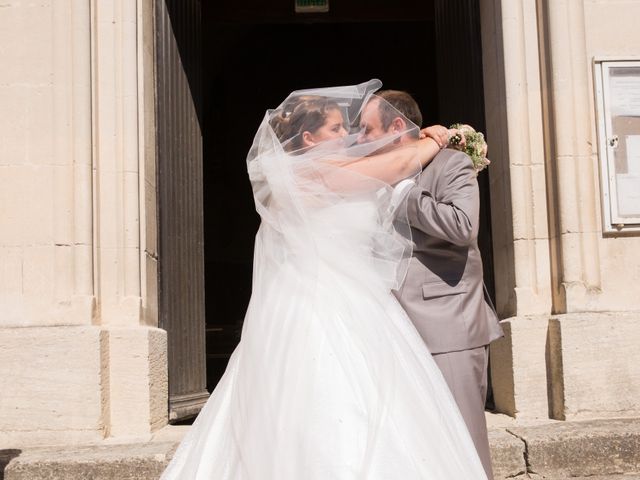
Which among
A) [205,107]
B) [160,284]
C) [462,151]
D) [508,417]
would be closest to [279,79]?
[205,107]

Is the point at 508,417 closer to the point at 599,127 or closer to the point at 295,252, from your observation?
the point at 599,127

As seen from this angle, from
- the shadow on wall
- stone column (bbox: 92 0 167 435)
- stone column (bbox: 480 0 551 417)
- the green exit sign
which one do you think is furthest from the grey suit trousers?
the green exit sign

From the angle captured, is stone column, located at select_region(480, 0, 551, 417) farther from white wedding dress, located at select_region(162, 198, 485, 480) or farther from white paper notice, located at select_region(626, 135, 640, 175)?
white wedding dress, located at select_region(162, 198, 485, 480)

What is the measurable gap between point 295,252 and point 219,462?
80 centimetres

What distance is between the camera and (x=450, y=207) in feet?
10.9

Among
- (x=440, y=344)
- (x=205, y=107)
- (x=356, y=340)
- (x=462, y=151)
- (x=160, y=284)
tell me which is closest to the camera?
(x=356, y=340)

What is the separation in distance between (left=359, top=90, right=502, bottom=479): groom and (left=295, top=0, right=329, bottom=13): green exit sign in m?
4.86

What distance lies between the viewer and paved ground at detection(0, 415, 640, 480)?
15.7ft

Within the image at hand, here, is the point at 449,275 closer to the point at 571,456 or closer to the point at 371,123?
the point at 371,123

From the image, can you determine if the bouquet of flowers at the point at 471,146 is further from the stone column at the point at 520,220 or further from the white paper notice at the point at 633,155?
the white paper notice at the point at 633,155

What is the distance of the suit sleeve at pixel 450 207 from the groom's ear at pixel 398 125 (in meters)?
0.22

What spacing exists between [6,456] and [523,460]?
284 cm

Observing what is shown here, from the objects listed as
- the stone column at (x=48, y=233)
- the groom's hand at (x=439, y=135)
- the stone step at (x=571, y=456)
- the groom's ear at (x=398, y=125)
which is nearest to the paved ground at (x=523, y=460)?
the stone step at (x=571, y=456)

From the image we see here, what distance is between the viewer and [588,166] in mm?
5641
